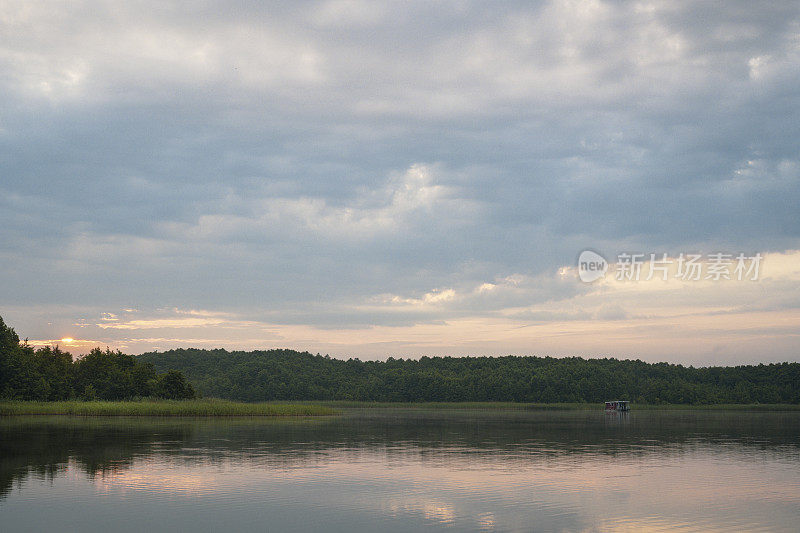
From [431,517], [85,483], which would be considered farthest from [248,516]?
[85,483]

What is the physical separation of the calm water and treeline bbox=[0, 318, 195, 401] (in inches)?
2226

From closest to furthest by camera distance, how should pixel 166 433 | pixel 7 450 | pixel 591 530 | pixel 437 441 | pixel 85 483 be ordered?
pixel 591 530 → pixel 85 483 → pixel 7 450 → pixel 437 441 → pixel 166 433

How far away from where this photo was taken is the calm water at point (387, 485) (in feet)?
80.2

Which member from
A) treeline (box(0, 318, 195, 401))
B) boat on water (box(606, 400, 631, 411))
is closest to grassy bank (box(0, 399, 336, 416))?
treeline (box(0, 318, 195, 401))

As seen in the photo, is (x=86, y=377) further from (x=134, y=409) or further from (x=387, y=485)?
(x=387, y=485)

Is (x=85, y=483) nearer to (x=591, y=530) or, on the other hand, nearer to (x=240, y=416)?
(x=591, y=530)

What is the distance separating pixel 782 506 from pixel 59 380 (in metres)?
115

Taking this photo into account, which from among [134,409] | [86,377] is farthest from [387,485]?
[86,377]

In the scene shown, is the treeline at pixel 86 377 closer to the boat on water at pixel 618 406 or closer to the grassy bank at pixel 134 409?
the grassy bank at pixel 134 409

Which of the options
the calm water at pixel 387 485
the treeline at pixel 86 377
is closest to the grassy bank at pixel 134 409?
the treeline at pixel 86 377

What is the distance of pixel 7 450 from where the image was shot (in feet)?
149

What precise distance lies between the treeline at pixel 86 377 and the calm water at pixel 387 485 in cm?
5655

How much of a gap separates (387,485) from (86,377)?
107714 mm

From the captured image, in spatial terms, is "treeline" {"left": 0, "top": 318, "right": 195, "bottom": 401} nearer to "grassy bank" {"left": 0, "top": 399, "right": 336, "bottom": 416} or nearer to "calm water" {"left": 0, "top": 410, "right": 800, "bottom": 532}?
"grassy bank" {"left": 0, "top": 399, "right": 336, "bottom": 416}
